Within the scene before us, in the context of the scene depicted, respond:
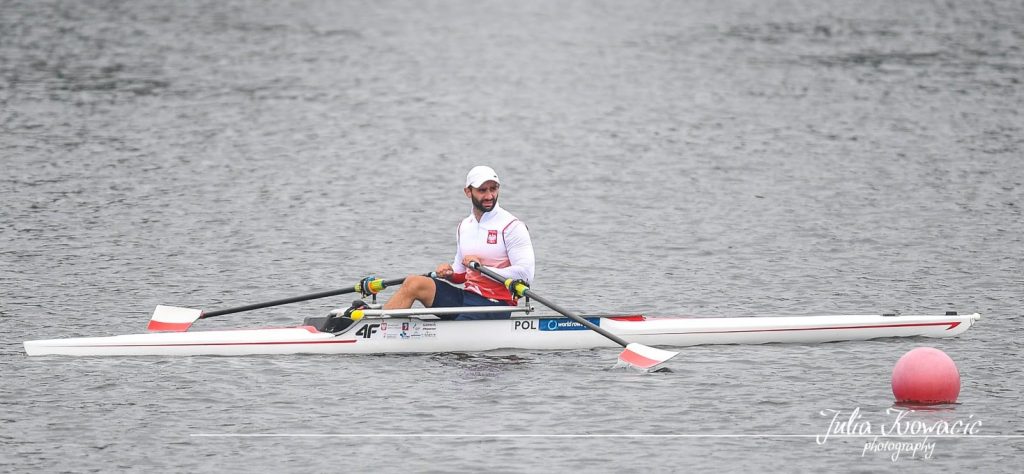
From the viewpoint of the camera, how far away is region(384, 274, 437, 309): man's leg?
686 inches

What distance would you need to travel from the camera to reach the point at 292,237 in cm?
2605

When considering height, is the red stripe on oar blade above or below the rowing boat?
above

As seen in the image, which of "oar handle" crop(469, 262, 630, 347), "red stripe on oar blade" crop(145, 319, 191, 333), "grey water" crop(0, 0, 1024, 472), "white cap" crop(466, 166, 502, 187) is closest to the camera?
"grey water" crop(0, 0, 1024, 472)

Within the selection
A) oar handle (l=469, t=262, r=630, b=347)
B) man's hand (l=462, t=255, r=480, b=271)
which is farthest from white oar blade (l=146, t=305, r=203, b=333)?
oar handle (l=469, t=262, r=630, b=347)

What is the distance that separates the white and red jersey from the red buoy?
14.0ft

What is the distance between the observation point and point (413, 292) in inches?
687

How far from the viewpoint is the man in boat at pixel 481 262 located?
17250 mm

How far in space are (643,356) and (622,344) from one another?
0.44 meters

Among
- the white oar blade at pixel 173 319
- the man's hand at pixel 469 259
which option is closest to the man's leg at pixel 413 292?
the man's hand at pixel 469 259

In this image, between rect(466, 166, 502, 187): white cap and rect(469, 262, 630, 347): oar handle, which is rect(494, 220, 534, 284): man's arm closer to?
→ rect(469, 262, 630, 347): oar handle

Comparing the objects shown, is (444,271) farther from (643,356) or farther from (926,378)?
(926,378)

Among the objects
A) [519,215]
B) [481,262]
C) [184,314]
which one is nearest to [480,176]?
[481,262]

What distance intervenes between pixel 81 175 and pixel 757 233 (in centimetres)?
1401

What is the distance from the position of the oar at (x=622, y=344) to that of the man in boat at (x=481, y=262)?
0.25 m
